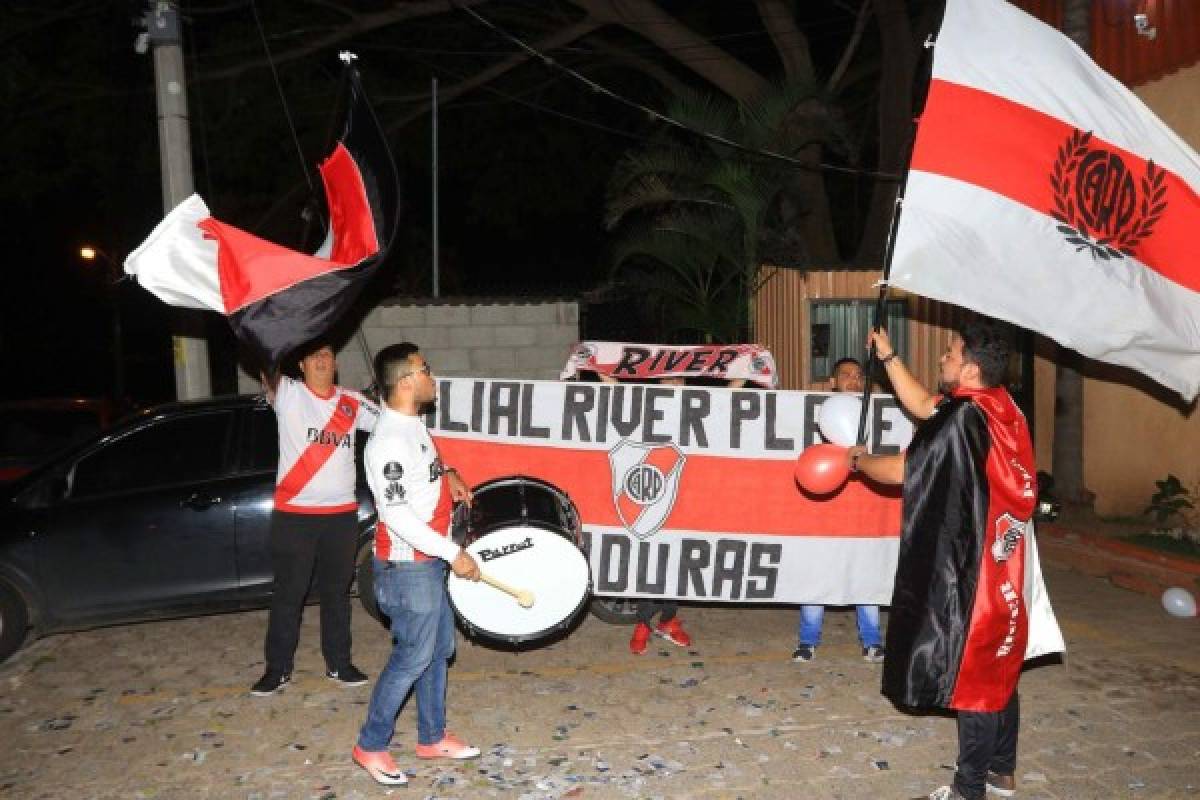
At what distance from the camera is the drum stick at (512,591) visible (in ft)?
15.5

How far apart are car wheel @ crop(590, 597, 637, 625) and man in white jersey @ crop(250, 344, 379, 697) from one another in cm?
169

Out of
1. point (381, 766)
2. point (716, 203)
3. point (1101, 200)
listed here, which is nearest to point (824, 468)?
point (1101, 200)

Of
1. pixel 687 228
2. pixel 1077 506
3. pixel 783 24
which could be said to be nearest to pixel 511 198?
pixel 783 24

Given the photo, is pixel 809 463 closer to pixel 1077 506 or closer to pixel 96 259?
pixel 1077 506

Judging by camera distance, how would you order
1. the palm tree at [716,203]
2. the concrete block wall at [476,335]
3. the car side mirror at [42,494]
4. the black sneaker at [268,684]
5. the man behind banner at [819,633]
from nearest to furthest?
the black sneaker at [268,684]
the man behind banner at [819,633]
the car side mirror at [42,494]
the concrete block wall at [476,335]
the palm tree at [716,203]

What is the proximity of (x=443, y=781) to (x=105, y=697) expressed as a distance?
2425mm

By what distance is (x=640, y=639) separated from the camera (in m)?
6.55

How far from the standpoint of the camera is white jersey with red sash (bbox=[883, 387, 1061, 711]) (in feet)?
13.9

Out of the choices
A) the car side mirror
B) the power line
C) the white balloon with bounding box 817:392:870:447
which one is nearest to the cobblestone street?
the car side mirror

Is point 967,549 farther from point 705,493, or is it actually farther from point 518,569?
point 705,493

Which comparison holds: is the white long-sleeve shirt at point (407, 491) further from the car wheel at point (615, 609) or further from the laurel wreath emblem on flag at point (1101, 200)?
the laurel wreath emblem on flag at point (1101, 200)

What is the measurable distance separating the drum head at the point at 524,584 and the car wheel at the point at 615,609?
6.13 feet

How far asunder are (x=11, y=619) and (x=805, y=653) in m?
4.95

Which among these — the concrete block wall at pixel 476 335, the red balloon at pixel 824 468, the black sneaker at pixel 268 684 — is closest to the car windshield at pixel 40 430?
the concrete block wall at pixel 476 335
